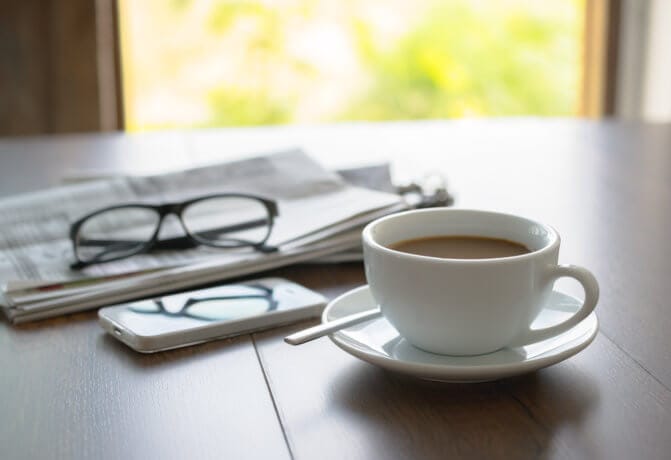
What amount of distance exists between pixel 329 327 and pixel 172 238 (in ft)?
0.97

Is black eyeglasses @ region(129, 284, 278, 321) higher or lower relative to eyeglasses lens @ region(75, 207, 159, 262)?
lower

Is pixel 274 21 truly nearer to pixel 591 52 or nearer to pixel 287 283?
pixel 591 52

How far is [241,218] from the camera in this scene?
839 mm

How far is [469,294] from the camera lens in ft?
1.59

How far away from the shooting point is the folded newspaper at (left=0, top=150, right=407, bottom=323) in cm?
69

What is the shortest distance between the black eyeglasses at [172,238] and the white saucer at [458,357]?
213mm

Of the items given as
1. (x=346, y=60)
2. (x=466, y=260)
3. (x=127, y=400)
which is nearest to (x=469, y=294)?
(x=466, y=260)

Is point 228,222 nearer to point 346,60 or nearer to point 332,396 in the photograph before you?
point 332,396

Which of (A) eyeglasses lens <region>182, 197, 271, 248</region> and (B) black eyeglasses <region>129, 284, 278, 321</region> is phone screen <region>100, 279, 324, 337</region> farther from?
(A) eyeglasses lens <region>182, 197, 271, 248</region>

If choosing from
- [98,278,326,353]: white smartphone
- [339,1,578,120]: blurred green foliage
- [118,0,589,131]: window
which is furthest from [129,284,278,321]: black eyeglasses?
[339,1,578,120]: blurred green foliage

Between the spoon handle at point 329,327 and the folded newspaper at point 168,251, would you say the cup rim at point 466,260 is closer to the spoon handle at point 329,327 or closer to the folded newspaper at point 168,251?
the spoon handle at point 329,327

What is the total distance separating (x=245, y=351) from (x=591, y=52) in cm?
249

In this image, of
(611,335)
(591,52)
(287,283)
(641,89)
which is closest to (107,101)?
(591,52)

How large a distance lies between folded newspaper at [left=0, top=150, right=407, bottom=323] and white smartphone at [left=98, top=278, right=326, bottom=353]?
54mm
